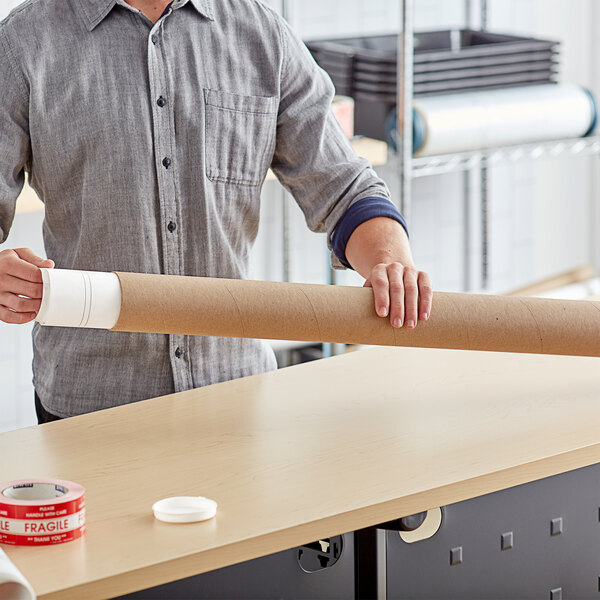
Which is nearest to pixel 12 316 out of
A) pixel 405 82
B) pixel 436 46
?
pixel 405 82

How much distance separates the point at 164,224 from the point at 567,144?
198 cm

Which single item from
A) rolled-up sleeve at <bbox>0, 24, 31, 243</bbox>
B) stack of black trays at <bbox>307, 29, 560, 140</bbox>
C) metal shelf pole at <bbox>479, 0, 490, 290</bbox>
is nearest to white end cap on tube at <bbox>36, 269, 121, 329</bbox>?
rolled-up sleeve at <bbox>0, 24, 31, 243</bbox>

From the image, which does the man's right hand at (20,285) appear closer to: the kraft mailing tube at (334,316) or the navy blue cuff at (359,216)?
the kraft mailing tube at (334,316)

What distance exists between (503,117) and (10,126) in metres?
1.79

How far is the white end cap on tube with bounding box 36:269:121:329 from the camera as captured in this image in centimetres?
132

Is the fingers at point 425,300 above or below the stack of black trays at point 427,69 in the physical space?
below

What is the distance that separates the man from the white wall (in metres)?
1.40

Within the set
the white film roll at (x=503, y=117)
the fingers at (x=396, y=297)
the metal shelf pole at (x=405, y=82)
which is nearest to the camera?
the fingers at (x=396, y=297)

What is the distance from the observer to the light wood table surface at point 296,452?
1.10 meters

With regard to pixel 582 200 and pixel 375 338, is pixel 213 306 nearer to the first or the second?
pixel 375 338

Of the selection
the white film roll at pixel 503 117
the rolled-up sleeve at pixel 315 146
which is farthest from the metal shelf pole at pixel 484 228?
the rolled-up sleeve at pixel 315 146

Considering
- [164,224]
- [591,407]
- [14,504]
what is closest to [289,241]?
[164,224]

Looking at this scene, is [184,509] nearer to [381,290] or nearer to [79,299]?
[79,299]

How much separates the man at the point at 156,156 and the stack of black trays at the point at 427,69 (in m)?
1.22
